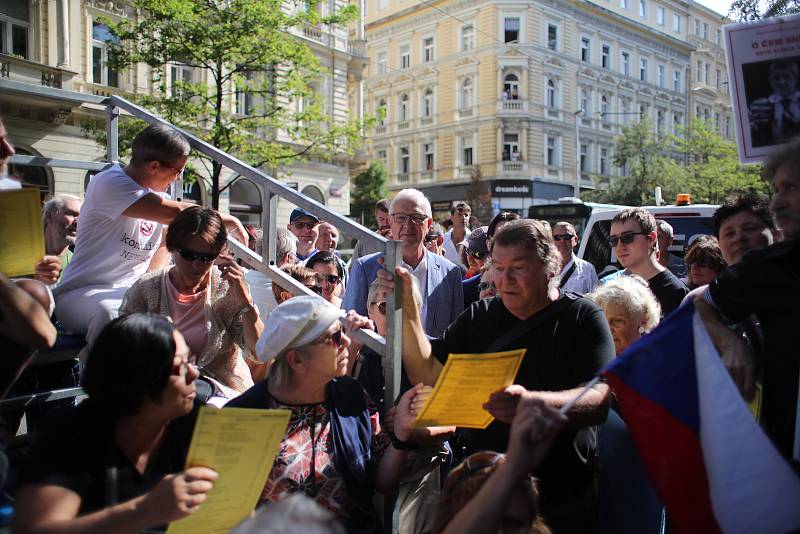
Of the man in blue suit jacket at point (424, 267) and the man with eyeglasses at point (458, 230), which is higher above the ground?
the man with eyeglasses at point (458, 230)

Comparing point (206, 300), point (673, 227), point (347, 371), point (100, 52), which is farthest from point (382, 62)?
point (347, 371)

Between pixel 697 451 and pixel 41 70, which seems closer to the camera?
pixel 697 451

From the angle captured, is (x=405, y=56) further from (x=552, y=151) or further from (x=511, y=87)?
(x=552, y=151)

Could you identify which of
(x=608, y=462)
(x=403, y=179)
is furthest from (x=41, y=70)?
(x=403, y=179)

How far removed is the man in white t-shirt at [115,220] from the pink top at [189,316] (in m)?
0.27

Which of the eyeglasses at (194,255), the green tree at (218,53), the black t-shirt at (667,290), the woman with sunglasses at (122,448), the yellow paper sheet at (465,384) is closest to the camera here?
the woman with sunglasses at (122,448)

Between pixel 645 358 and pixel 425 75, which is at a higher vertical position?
pixel 425 75

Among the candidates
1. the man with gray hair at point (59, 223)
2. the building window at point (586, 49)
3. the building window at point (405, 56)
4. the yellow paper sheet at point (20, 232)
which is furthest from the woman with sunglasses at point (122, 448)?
the building window at point (405, 56)

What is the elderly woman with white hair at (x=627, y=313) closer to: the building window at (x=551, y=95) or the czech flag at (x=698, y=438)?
the czech flag at (x=698, y=438)

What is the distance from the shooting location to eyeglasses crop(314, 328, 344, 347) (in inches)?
103

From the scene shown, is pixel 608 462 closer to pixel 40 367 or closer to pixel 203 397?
pixel 203 397

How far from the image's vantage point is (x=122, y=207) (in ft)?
11.0

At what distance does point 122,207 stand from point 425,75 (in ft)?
148

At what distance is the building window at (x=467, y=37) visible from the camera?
4338cm
